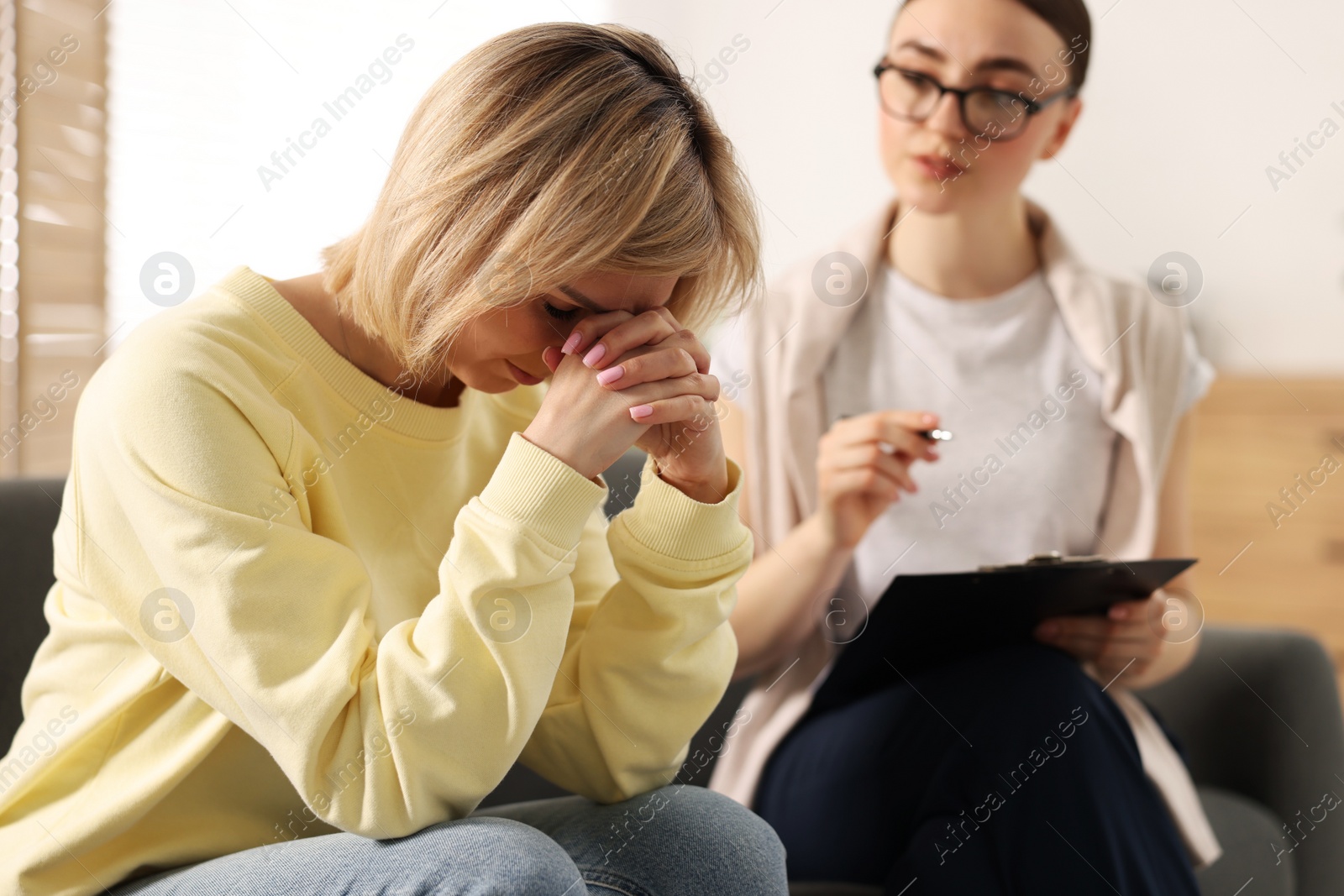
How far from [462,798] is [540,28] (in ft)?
1.72

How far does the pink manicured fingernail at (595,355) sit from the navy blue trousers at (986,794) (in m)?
0.53

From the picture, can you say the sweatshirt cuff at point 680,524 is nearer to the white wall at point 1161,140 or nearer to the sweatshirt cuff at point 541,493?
the sweatshirt cuff at point 541,493

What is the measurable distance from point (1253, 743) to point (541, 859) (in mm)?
1111

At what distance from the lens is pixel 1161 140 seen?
2.50 m

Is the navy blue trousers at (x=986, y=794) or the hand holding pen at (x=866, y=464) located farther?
the hand holding pen at (x=866, y=464)

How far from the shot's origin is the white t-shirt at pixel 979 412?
125 cm

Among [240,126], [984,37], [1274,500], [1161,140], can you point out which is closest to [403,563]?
[984,37]

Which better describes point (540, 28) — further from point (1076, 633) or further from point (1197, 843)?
point (1197, 843)

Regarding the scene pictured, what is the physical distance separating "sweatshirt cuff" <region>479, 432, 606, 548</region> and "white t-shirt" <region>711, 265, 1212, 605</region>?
61cm

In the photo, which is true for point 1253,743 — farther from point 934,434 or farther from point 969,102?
point 969,102

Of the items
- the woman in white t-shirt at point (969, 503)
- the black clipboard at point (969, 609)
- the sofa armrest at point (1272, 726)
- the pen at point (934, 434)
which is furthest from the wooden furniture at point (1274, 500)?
the pen at point (934, 434)

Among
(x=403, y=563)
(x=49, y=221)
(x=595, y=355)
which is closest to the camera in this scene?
(x=595, y=355)

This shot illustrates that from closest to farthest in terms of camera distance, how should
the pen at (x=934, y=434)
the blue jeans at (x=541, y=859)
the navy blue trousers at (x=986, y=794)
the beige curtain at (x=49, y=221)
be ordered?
the blue jeans at (x=541, y=859)
the navy blue trousers at (x=986, y=794)
the pen at (x=934, y=434)
the beige curtain at (x=49, y=221)

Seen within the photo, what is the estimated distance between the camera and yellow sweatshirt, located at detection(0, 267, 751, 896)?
0.64 metres
